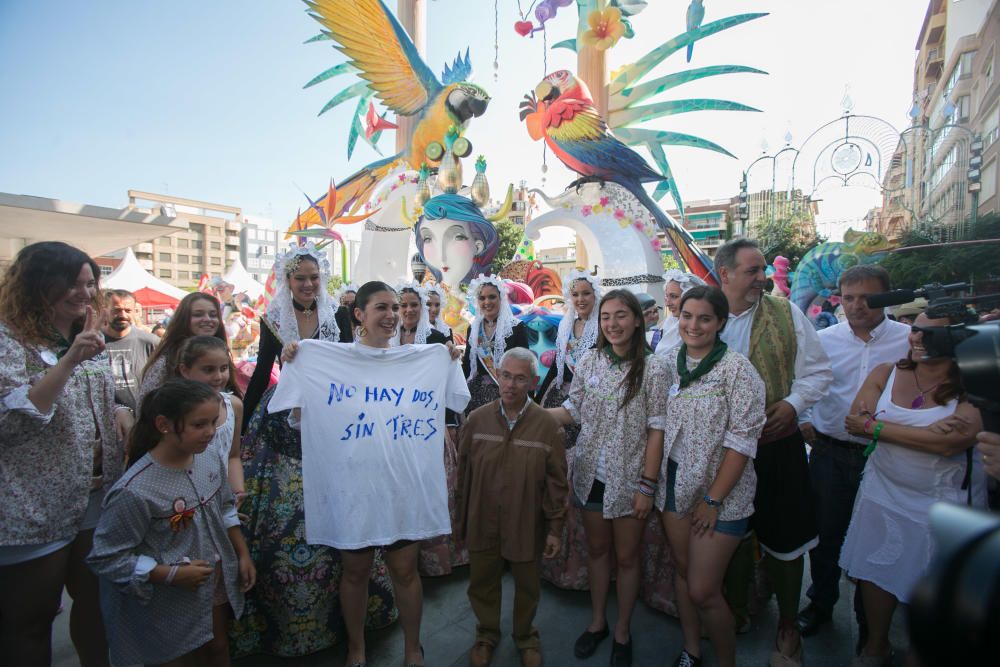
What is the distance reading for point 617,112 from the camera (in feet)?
33.3

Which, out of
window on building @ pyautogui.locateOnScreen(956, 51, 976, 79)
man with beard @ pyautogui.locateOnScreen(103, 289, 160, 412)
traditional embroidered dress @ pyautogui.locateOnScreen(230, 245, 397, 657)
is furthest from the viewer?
window on building @ pyautogui.locateOnScreen(956, 51, 976, 79)

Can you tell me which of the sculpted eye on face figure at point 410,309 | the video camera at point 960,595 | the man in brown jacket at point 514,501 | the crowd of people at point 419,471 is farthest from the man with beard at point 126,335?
the video camera at point 960,595

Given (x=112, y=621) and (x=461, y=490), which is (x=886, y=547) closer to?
(x=461, y=490)

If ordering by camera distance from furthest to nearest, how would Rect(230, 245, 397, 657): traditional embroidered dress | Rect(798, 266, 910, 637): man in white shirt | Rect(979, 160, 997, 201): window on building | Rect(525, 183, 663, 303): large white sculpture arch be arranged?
Rect(979, 160, 997, 201): window on building
Rect(525, 183, 663, 303): large white sculpture arch
Rect(798, 266, 910, 637): man in white shirt
Rect(230, 245, 397, 657): traditional embroidered dress

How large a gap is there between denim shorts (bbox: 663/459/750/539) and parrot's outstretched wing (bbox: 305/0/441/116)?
10.5m

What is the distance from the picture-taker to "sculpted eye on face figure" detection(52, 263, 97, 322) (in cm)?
200

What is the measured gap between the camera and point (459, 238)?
869 centimetres

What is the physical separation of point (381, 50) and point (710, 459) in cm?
1158

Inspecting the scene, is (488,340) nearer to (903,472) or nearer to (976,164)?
(903,472)

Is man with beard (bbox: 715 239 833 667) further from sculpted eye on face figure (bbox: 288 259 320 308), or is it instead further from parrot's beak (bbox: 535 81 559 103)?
parrot's beak (bbox: 535 81 559 103)

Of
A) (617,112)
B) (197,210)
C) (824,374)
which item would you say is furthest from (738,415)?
(197,210)

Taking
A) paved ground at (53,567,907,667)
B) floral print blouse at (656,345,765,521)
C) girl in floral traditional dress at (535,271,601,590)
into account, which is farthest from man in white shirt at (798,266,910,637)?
girl in floral traditional dress at (535,271,601,590)

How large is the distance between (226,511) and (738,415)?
2248 millimetres

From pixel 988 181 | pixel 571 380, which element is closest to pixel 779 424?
pixel 571 380
